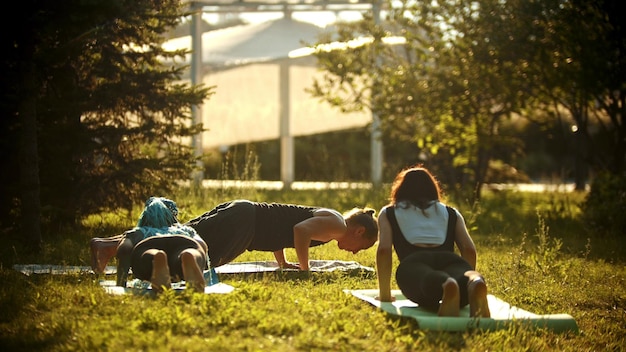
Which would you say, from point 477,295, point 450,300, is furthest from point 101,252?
point 477,295

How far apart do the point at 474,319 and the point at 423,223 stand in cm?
97

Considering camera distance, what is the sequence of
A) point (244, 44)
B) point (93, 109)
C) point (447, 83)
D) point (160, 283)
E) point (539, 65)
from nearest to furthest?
point (160, 283), point (93, 109), point (539, 65), point (447, 83), point (244, 44)

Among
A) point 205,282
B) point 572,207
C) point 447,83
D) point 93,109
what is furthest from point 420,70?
point 205,282

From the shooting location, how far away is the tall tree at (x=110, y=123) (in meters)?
11.4

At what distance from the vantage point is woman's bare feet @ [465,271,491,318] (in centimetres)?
651

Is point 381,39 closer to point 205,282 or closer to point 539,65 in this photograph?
point 539,65

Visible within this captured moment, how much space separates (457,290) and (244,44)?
16043 mm

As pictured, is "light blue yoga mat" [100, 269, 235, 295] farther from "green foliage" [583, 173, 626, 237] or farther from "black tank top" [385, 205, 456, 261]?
"green foliage" [583, 173, 626, 237]

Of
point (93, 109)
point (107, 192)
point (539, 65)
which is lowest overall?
point (107, 192)

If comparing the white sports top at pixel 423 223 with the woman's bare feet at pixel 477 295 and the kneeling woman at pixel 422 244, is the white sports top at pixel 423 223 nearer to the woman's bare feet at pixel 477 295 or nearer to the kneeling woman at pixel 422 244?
the kneeling woman at pixel 422 244

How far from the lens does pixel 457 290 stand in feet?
21.2

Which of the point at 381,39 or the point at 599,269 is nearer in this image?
the point at 599,269

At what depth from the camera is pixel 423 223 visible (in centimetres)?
716

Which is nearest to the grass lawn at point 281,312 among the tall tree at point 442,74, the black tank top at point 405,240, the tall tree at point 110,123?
the black tank top at point 405,240
